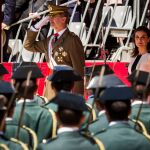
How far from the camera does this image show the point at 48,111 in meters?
8.53

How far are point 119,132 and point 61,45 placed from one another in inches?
171

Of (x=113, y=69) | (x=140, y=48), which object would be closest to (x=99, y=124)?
(x=140, y=48)

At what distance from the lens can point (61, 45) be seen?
11.5 meters

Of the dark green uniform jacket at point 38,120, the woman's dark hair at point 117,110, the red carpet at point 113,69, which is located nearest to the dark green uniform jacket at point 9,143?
the woman's dark hair at point 117,110

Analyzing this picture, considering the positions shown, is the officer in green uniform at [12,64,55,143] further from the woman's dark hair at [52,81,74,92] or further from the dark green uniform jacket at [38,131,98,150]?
the dark green uniform jacket at [38,131,98,150]

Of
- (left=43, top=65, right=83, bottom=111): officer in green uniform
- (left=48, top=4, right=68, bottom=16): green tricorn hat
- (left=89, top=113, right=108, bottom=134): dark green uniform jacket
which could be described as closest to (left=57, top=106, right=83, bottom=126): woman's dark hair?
(left=89, top=113, right=108, bottom=134): dark green uniform jacket

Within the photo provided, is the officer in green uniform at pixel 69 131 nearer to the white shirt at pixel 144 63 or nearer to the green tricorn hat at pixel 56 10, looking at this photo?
the white shirt at pixel 144 63

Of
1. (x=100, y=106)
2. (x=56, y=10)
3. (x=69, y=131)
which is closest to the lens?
(x=69, y=131)

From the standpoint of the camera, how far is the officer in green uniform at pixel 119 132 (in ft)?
23.6

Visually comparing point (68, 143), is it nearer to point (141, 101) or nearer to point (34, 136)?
point (34, 136)

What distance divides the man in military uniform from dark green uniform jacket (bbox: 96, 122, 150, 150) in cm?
387

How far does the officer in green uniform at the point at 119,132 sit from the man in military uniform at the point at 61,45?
3842 millimetres

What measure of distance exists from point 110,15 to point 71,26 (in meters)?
0.71

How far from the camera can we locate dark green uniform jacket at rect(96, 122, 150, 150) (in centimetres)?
719
